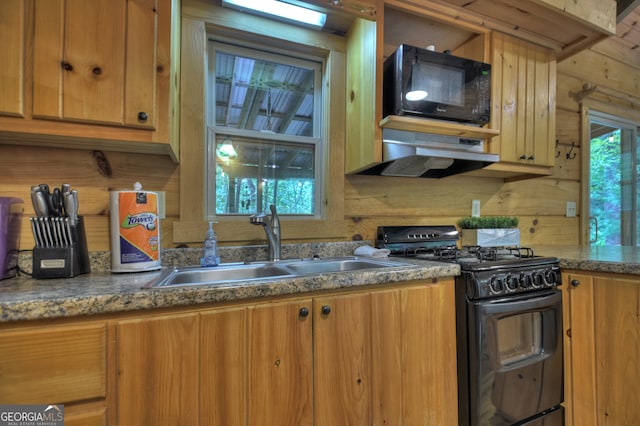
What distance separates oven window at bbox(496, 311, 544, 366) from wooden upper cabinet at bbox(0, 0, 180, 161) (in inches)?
63.1

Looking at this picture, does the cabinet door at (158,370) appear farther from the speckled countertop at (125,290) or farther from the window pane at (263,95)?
the window pane at (263,95)

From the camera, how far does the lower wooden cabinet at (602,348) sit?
3.99 feet

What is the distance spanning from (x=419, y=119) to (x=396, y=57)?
0.33 metres

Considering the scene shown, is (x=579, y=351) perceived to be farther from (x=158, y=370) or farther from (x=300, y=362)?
(x=158, y=370)

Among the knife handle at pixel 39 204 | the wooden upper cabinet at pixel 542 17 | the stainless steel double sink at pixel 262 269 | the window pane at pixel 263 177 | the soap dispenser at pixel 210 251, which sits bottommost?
the stainless steel double sink at pixel 262 269

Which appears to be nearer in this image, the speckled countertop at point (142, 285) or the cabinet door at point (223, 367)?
the speckled countertop at point (142, 285)

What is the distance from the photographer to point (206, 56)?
1.49 metres

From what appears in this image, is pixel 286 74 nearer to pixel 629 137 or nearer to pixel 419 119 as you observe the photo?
pixel 419 119

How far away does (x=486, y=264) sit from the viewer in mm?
1229

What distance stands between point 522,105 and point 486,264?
3.89 ft

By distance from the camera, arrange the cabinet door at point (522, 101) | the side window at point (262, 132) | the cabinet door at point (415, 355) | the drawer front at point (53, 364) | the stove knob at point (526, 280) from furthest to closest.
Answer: the cabinet door at point (522, 101) < the side window at point (262, 132) < the stove knob at point (526, 280) < the cabinet door at point (415, 355) < the drawer front at point (53, 364)

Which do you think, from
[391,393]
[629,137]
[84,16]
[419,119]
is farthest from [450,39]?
[629,137]

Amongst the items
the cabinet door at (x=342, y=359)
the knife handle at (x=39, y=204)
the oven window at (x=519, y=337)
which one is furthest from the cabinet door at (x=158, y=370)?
the oven window at (x=519, y=337)

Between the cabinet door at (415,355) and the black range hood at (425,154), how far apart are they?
2.07ft
